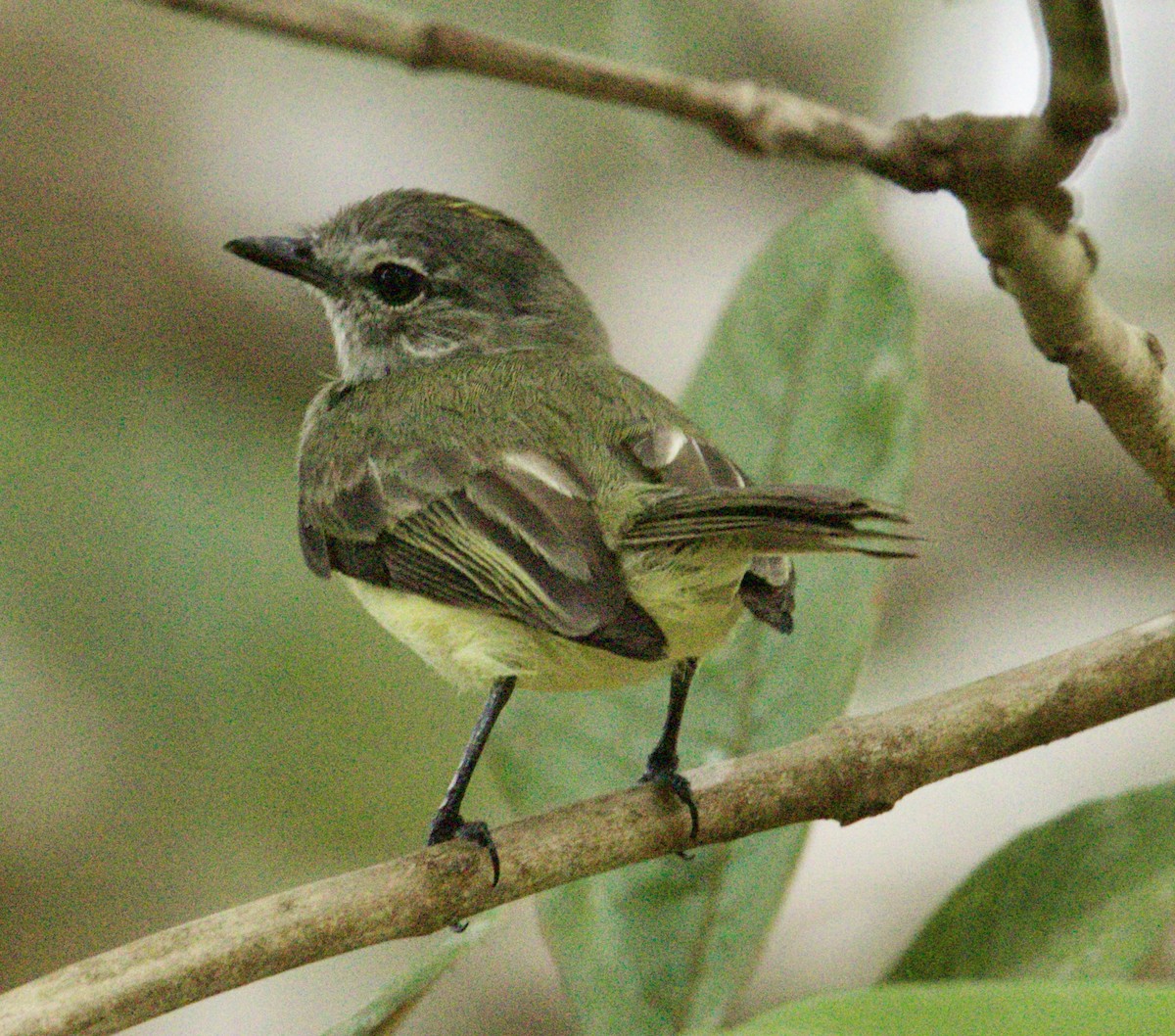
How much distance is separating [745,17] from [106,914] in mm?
3778

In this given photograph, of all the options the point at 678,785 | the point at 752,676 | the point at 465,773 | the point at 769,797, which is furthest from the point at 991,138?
the point at 465,773

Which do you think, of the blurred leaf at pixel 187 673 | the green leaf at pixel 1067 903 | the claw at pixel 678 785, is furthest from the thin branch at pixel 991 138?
the blurred leaf at pixel 187 673

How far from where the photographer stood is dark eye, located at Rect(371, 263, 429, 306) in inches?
137

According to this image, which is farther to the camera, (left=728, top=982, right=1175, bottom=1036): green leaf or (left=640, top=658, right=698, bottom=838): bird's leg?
(left=640, top=658, right=698, bottom=838): bird's leg

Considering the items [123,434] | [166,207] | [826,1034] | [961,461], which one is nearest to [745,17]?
[961,461]

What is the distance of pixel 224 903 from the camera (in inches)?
178

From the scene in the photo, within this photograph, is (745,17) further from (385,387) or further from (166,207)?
(385,387)

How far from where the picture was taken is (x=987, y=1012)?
979 millimetres

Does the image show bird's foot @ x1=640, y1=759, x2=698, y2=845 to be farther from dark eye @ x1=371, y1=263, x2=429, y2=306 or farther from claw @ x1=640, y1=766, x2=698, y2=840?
dark eye @ x1=371, y1=263, x2=429, y2=306

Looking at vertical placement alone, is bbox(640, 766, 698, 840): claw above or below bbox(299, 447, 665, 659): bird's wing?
below

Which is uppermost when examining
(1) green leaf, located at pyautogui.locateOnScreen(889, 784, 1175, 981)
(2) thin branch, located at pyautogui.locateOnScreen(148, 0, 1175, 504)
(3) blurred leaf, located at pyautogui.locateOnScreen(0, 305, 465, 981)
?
(3) blurred leaf, located at pyautogui.locateOnScreen(0, 305, 465, 981)

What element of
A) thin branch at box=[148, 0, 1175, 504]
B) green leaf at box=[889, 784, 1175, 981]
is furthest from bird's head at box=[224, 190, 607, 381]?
green leaf at box=[889, 784, 1175, 981]

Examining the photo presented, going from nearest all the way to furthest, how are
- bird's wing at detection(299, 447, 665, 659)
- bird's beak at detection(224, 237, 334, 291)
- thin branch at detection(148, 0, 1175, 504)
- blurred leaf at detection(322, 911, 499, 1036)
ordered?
thin branch at detection(148, 0, 1175, 504) < blurred leaf at detection(322, 911, 499, 1036) < bird's wing at detection(299, 447, 665, 659) < bird's beak at detection(224, 237, 334, 291)

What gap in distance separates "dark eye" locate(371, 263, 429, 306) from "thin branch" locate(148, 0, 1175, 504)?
1.37 m
